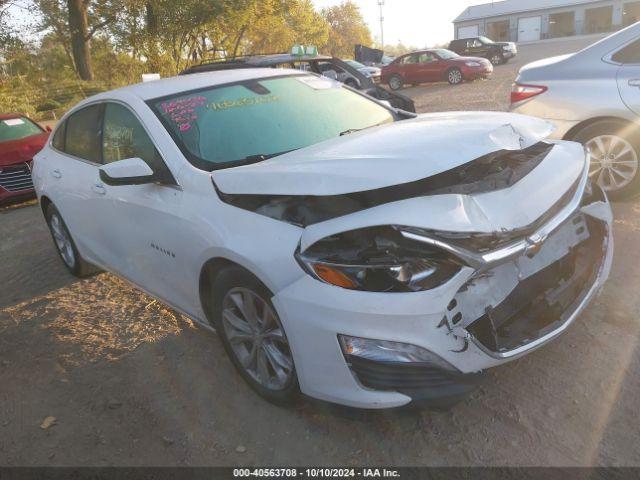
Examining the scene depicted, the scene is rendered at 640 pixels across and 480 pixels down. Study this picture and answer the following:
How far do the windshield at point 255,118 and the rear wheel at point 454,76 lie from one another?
17449mm

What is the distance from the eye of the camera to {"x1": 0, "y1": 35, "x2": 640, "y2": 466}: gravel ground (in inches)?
90.3

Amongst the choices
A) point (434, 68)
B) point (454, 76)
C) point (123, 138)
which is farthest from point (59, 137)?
point (434, 68)

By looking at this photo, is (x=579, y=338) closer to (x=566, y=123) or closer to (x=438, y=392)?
(x=438, y=392)

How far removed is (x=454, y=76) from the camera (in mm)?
20062

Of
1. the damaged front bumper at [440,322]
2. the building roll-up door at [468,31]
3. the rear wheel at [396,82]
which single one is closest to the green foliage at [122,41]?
the rear wheel at [396,82]

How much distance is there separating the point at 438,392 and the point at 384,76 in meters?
22.2

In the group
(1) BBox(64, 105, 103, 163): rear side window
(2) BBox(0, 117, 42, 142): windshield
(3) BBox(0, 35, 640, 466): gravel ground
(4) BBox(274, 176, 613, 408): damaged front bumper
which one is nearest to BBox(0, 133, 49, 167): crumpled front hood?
(2) BBox(0, 117, 42, 142): windshield

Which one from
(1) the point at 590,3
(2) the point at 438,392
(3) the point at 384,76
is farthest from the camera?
(1) the point at 590,3

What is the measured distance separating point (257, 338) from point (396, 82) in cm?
2111

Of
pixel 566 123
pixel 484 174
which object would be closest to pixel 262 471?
pixel 484 174

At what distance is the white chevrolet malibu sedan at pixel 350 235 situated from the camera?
2068 mm

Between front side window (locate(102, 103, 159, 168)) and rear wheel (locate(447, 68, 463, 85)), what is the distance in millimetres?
18223

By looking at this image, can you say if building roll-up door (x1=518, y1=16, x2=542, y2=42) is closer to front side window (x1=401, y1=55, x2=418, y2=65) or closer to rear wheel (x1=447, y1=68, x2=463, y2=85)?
front side window (x1=401, y1=55, x2=418, y2=65)

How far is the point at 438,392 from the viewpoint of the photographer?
6.75 feet
